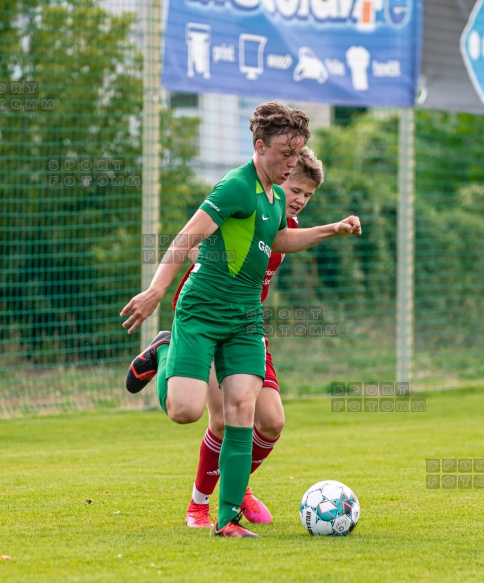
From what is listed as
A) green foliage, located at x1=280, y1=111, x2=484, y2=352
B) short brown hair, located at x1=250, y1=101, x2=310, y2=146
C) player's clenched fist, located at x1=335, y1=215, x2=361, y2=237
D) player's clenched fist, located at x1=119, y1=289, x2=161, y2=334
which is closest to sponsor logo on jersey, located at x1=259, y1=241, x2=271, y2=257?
player's clenched fist, located at x1=335, y1=215, x2=361, y2=237

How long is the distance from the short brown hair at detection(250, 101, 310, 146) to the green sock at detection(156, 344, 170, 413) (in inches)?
48.8

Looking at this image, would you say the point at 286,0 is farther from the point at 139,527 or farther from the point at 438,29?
the point at 139,527

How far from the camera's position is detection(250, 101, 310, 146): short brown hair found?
4836 mm

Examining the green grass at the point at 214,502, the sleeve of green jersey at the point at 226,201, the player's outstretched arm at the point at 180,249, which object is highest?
the sleeve of green jersey at the point at 226,201

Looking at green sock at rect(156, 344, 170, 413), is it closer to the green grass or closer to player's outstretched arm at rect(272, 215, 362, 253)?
the green grass

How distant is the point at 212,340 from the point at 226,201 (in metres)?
0.68

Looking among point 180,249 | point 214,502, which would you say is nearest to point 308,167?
point 180,249

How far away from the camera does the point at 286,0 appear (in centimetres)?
1112

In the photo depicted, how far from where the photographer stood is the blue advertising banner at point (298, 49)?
10.6 metres

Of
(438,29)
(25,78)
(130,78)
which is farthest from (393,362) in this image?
(25,78)

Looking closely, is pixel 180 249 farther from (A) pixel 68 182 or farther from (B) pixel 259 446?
(A) pixel 68 182

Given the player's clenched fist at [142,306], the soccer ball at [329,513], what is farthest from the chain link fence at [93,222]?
the player's clenched fist at [142,306]

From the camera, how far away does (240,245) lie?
487 centimetres

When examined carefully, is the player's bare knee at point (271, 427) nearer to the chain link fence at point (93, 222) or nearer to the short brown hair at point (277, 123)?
the short brown hair at point (277, 123)
